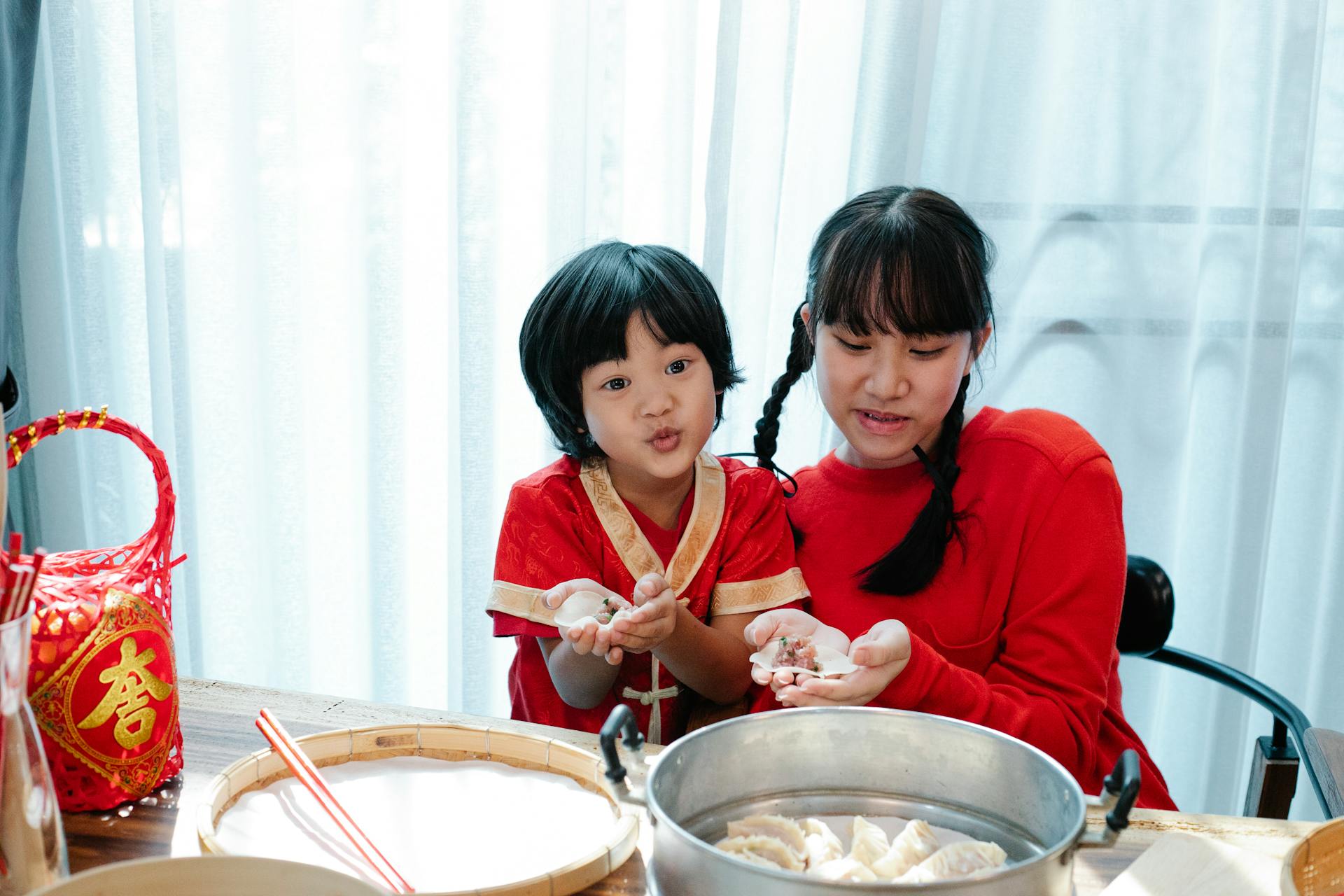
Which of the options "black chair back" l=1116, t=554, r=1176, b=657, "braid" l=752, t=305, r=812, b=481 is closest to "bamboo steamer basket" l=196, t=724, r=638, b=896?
"braid" l=752, t=305, r=812, b=481

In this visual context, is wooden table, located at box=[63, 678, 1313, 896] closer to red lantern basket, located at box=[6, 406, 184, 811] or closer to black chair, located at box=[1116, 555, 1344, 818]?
red lantern basket, located at box=[6, 406, 184, 811]

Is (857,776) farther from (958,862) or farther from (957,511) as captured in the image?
(957,511)

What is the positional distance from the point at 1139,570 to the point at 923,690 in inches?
19.3

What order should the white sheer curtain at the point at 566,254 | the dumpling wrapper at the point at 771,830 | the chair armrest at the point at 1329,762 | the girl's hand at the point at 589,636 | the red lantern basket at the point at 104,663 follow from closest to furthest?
the dumpling wrapper at the point at 771,830, the red lantern basket at the point at 104,663, the chair armrest at the point at 1329,762, the girl's hand at the point at 589,636, the white sheer curtain at the point at 566,254

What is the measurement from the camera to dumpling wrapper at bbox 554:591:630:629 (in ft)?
3.73

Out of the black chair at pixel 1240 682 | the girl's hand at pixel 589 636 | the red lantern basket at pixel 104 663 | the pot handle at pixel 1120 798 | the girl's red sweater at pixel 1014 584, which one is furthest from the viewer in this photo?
the black chair at pixel 1240 682

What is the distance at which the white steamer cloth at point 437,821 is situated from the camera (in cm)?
77

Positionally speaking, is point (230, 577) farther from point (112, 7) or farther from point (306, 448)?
point (112, 7)

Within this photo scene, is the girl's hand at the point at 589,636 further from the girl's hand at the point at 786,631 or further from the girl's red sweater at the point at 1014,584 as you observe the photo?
the girl's red sweater at the point at 1014,584

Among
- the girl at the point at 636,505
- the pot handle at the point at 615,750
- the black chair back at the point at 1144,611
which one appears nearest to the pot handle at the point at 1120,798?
the pot handle at the point at 615,750

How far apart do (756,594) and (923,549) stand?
21 cm

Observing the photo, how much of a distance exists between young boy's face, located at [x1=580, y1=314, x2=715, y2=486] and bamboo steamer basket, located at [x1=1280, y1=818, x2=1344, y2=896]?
78cm

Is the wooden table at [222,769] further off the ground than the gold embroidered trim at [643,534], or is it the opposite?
the gold embroidered trim at [643,534]

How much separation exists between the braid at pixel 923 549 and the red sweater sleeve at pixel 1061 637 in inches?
3.5
